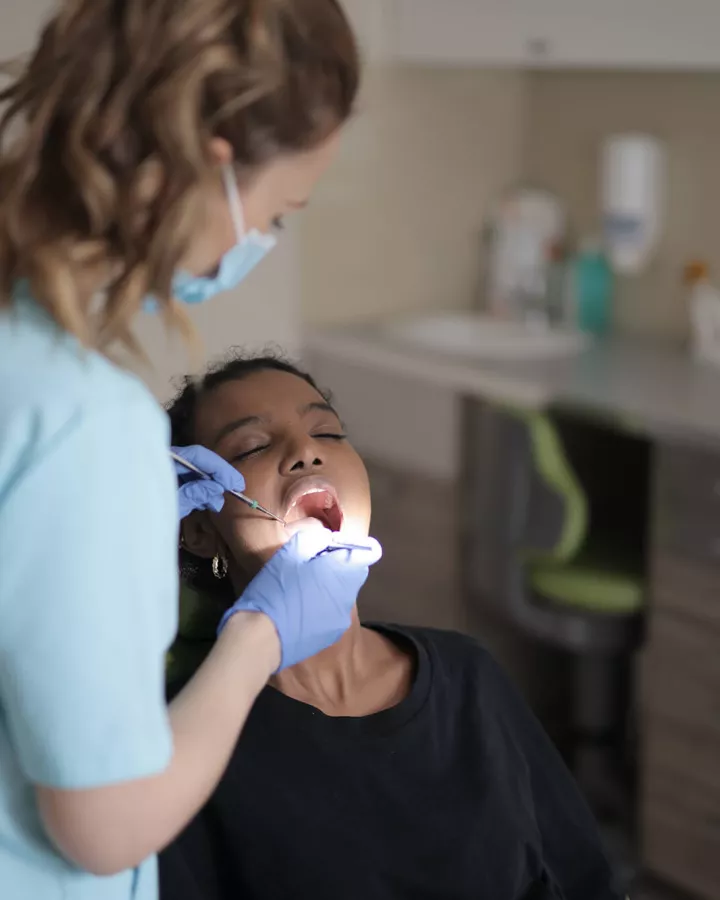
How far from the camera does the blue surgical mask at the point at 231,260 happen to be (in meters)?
0.64

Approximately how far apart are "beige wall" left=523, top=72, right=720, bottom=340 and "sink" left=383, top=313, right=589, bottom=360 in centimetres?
22

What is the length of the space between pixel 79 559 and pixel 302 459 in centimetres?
33

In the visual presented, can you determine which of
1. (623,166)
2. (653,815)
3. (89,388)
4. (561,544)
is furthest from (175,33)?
(623,166)

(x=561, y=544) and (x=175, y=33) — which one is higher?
(x=175, y=33)

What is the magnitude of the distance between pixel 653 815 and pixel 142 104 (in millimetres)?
1915

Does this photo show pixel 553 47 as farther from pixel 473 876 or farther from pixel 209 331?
pixel 473 876

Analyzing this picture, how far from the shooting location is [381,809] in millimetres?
893

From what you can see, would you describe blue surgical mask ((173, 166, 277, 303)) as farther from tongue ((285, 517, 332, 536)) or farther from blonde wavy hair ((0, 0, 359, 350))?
tongue ((285, 517, 332, 536))

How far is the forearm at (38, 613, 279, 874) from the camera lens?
23.4 inches

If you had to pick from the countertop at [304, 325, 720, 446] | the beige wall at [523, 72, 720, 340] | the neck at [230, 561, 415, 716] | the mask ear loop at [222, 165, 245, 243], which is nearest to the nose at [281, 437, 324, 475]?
the neck at [230, 561, 415, 716]

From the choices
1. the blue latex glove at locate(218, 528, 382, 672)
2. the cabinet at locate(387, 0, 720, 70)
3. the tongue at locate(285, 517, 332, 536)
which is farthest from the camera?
the cabinet at locate(387, 0, 720, 70)

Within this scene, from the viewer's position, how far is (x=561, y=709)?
1706mm

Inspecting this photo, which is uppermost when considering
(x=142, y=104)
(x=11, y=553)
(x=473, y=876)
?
(x=142, y=104)

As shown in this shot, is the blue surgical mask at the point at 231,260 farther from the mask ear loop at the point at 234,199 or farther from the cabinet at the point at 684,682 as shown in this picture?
the cabinet at the point at 684,682
